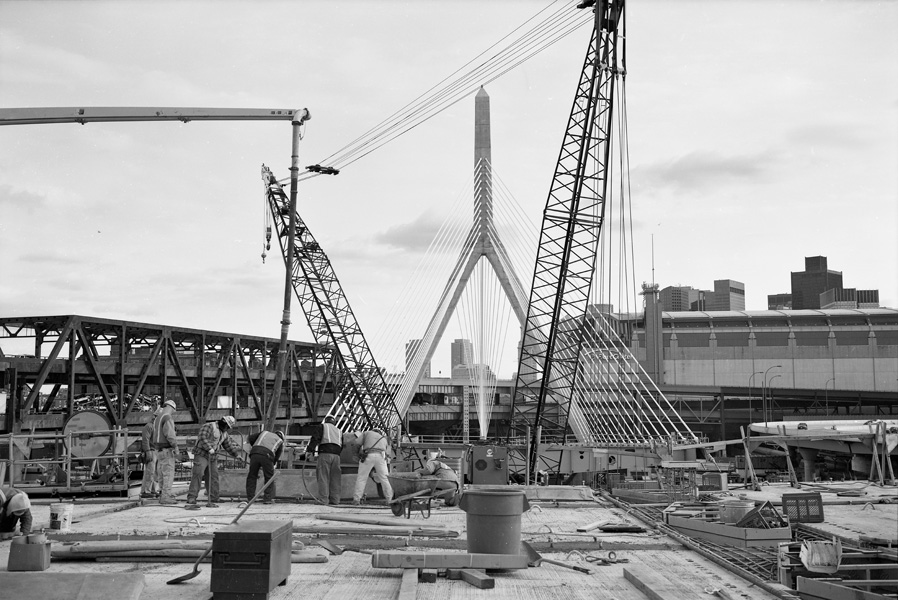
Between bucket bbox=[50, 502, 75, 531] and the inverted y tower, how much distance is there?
152 ft

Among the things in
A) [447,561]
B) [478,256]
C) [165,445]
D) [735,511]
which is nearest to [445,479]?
[735,511]

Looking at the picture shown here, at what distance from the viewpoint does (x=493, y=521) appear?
10.5 metres

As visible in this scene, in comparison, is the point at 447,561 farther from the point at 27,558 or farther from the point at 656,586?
the point at 27,558

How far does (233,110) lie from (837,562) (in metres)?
21.4

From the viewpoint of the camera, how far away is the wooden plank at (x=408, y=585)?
8744 millimetres

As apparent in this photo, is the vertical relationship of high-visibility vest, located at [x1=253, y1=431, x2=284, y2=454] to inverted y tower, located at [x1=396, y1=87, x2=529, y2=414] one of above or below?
below

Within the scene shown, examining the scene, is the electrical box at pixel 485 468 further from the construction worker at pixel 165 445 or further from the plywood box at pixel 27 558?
the plywood box at pixel 27 558

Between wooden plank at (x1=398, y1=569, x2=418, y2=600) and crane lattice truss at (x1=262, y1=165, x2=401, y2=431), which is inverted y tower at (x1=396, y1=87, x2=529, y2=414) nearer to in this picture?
crane lattice truss at (x1=262, y1=165, x2=401, y2=431)

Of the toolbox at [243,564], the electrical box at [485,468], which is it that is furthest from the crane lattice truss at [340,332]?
the toolbox at [243,564]

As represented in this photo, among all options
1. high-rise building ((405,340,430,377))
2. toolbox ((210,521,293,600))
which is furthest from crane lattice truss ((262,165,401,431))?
toolbox ((210,521,293,600))

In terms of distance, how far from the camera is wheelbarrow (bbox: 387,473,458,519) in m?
14.8

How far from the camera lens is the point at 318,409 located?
79438mm

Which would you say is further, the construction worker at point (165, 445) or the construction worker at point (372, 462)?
the construction worker at point (165, 445)

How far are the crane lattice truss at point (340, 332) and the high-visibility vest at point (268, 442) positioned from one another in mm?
43909
